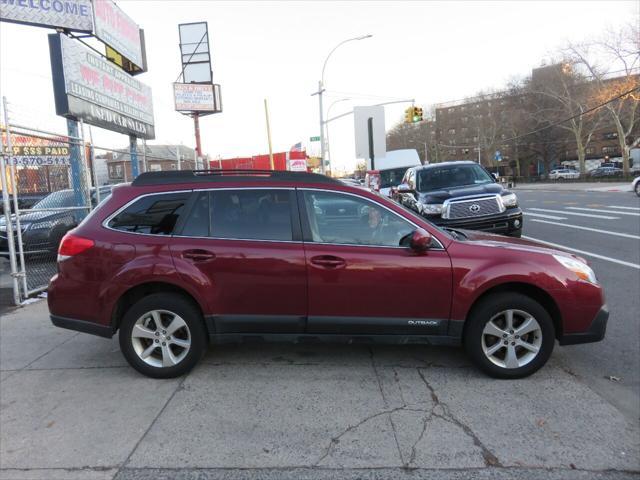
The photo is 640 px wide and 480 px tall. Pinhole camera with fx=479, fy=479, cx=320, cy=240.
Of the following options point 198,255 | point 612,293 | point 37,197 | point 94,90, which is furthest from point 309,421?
point 94,90

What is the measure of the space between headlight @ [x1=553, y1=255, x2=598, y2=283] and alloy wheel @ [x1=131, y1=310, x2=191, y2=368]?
318cm

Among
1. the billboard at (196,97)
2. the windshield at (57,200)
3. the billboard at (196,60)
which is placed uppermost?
the billboard at (196,60)

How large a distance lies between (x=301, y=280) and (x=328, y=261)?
0.27 meters

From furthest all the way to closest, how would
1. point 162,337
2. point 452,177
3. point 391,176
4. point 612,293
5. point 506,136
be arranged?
1. point 506,136
2. point 391,176
3. point 452,177
4. point 612,293
5. point 162,337

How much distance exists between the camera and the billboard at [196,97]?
82.2 feet

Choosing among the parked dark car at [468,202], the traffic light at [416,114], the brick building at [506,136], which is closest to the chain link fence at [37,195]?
the parked dark car at [468,202]

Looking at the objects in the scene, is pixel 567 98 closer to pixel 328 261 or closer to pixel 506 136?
pixel 506 136

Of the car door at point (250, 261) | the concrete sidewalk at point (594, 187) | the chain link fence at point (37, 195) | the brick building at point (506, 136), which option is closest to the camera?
the car door at point (250, 261)

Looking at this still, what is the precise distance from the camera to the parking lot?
2.91 m

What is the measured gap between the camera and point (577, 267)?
4.00 meters

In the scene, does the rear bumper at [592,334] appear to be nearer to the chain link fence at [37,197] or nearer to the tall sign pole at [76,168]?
the chain link fence at [37,197]

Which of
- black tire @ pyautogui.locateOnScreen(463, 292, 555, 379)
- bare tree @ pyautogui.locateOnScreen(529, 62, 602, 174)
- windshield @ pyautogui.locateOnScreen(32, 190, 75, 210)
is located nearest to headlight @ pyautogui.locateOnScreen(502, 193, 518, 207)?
black tire @ pyautogui.locateOnScreen(463, 292, 555, 379)

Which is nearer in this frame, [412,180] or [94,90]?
[94,90]

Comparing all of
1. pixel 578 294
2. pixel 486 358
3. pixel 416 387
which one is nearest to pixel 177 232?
pixel 416 387
